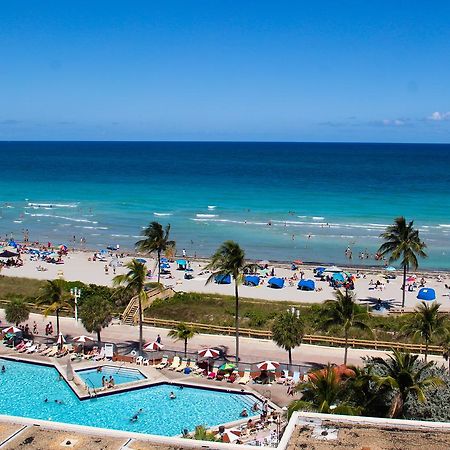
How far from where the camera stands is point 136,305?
38656 mm

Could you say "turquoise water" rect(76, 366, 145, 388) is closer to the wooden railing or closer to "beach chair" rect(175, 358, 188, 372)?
"beach chair" rect(175, 358, 188, 372)

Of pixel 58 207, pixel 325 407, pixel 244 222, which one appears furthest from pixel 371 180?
pixel 325 407

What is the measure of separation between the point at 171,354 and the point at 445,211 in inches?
2910

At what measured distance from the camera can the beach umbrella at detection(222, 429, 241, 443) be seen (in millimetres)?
22016

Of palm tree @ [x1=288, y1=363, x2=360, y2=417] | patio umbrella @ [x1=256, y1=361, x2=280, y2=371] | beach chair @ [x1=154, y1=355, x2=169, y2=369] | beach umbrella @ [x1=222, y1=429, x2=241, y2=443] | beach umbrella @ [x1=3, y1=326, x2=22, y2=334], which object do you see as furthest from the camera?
beach umbrella @ [x1=3, y1=326, x2=22, y2=334]

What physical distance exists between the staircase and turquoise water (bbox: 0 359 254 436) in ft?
26.0

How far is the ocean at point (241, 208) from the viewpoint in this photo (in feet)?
240

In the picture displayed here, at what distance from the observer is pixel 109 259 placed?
6162cm

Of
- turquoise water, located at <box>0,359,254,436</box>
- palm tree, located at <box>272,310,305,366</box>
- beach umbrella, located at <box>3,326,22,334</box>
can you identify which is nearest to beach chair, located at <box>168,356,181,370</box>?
turquoise water, located at <box>0,359,254,436</box>

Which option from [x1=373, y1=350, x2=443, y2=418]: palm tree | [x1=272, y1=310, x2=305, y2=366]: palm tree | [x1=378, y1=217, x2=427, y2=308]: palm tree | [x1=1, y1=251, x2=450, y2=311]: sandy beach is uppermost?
[x1=378, y1=217, x2=427, y2=308]: palm tree

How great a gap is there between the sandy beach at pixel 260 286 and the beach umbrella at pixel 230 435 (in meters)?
23.3

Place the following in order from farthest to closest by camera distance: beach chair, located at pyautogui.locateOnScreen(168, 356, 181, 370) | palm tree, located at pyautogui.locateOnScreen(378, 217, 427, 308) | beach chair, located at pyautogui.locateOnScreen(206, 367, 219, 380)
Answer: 1. palm tree, located at pyautogui.locateOnScreen(378, 217, 427, 308)
2. beach chair, located at pyautogui.locateOnScreen(168, 356, 181, 370)
3. beach chair, located at pyautogui.locateOnScreen(206, 367, 219, 380)

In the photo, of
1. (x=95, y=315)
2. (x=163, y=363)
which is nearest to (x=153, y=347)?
(x=163, y=363)

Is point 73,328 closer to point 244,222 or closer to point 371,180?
point 244,222
